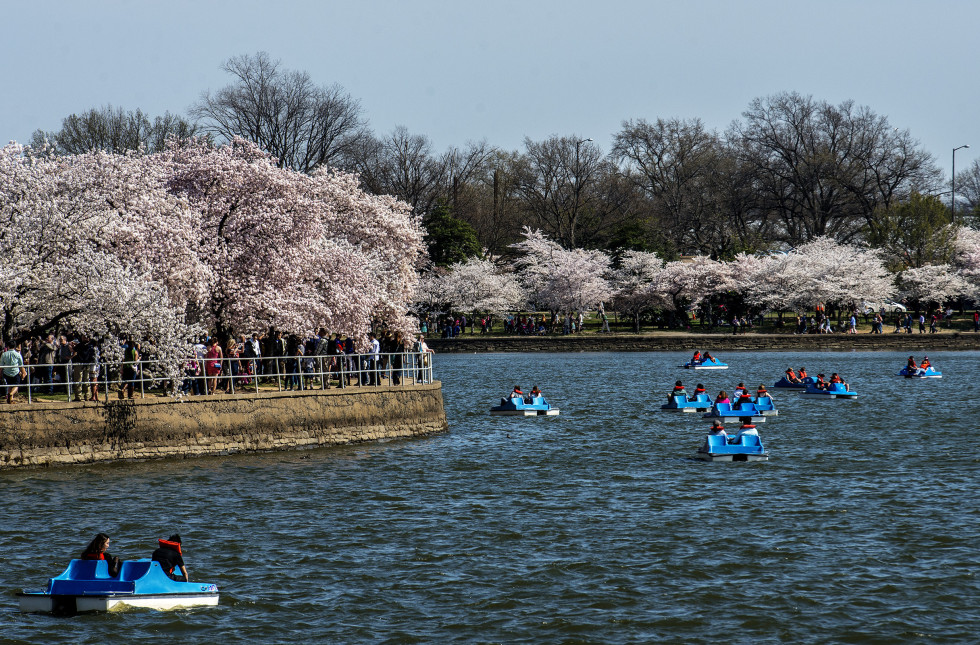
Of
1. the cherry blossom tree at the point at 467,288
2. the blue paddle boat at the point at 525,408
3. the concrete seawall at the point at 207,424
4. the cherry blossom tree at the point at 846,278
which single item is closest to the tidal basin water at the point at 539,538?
the concrete seawall at the point at 207,424

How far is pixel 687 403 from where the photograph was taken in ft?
138

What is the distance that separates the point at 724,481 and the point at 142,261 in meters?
18.3

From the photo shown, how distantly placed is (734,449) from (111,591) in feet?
61.1

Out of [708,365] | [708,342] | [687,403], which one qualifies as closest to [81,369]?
[687,403]

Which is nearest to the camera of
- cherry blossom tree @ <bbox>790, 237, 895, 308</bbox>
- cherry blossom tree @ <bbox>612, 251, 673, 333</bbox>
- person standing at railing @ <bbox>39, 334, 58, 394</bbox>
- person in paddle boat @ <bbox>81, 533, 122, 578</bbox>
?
person in paddle boat @ <bbox>81, 533, 122, 578</bbox>

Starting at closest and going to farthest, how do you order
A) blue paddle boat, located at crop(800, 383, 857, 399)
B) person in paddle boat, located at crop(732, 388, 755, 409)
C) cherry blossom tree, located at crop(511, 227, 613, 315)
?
person in paddle boat, located at crop(732, 388, 755, 409) → blue paddle boat, located at crop(800, 383, 857, 399) → cherry blossom tree, located at crop(511, 227, 613, 315)

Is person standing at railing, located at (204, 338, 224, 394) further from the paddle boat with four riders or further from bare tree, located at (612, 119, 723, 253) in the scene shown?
bare tree, located at (612, 119, 723, 253)

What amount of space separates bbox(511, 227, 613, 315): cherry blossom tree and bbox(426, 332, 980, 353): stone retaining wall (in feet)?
27.0

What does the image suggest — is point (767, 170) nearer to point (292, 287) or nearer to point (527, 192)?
point (527, 192)

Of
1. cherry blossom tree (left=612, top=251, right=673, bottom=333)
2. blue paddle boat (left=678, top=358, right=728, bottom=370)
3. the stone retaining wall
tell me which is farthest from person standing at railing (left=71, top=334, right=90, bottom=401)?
cherry blossom tree (left=612, top=251, right=673, bottom=333)

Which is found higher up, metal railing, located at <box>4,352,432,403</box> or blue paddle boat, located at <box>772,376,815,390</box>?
metal railing, located at <box>4,352,432,403</box>

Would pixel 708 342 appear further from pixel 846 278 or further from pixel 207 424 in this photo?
pixel 207 424

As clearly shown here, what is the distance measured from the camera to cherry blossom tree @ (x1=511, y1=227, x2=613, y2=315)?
295 feet

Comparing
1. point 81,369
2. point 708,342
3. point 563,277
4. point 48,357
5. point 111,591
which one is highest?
point 563,277
